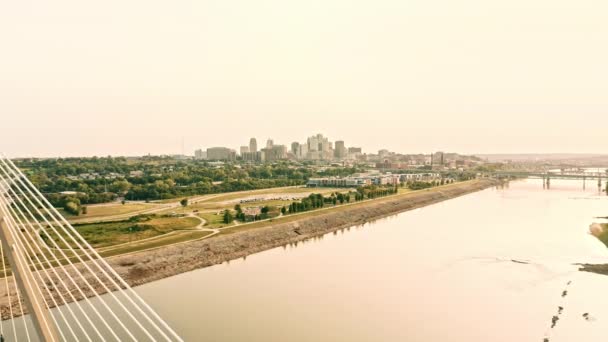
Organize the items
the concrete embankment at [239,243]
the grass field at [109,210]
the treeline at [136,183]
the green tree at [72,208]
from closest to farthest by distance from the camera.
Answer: the concrete embankment at [239,243] → the grass field at [109,210] → the green tree at [72,208] → the treeline at [136,183]

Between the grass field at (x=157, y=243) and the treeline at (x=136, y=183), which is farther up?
the treeline at (x=136, y=183)

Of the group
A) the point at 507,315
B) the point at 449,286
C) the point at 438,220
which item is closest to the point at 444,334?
the point at 507,315

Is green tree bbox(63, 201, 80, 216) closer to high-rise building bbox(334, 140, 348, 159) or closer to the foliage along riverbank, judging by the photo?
the foliage along riverbank

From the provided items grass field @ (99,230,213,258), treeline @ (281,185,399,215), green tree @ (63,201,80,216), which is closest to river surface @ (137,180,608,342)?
grass field @ (99,230,213,258)

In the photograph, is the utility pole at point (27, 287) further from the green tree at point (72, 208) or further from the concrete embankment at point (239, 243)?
the green tree at point (72, 208)

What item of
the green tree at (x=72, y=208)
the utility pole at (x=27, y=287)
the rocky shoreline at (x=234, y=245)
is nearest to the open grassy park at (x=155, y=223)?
the green tree at (x=72, y=208)

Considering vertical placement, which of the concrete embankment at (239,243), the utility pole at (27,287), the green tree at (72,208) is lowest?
the concrete embankment at (239,243)

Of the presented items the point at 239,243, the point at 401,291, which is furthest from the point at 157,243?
the point at 401,291

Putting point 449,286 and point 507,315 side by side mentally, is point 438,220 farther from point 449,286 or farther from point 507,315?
point 507,315

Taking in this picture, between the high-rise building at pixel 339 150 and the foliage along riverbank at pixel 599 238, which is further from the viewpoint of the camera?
the high-rise building at pixel 339 150
